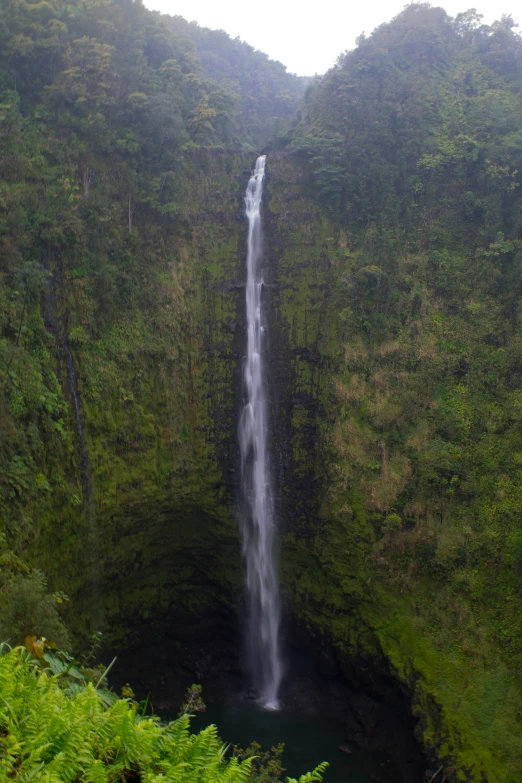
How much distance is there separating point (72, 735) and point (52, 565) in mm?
12513

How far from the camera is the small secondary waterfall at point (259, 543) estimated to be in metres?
18.4

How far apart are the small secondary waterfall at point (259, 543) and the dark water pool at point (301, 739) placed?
2.83 ft

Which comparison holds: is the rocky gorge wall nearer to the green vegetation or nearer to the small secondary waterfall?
the green vegetation

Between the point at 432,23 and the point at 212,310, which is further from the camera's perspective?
the point at 432,23

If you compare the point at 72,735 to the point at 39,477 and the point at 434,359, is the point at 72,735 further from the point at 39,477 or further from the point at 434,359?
the point at 434,359

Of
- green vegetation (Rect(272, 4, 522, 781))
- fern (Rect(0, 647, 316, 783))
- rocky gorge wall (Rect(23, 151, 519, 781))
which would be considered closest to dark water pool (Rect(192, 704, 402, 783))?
rocky gorge wall (Rect(23, 151, 519, 781))

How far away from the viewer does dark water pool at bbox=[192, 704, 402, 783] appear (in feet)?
47.4

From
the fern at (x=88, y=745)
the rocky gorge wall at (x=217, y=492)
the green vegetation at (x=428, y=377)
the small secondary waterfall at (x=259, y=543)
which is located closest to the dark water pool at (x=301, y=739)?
the small secondary waterfall at (x=259, y=543)

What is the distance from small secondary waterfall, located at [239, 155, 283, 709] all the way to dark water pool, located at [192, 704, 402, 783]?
0.86 metres

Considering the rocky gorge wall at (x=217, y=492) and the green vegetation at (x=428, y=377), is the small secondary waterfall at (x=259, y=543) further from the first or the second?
the green vegetation at (x=428, y=377)

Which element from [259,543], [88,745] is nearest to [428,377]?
[259,543]

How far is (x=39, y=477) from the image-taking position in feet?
47.7

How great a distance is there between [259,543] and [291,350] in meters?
6.63

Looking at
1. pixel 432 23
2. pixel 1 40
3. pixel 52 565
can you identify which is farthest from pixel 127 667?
pixel 432 23
